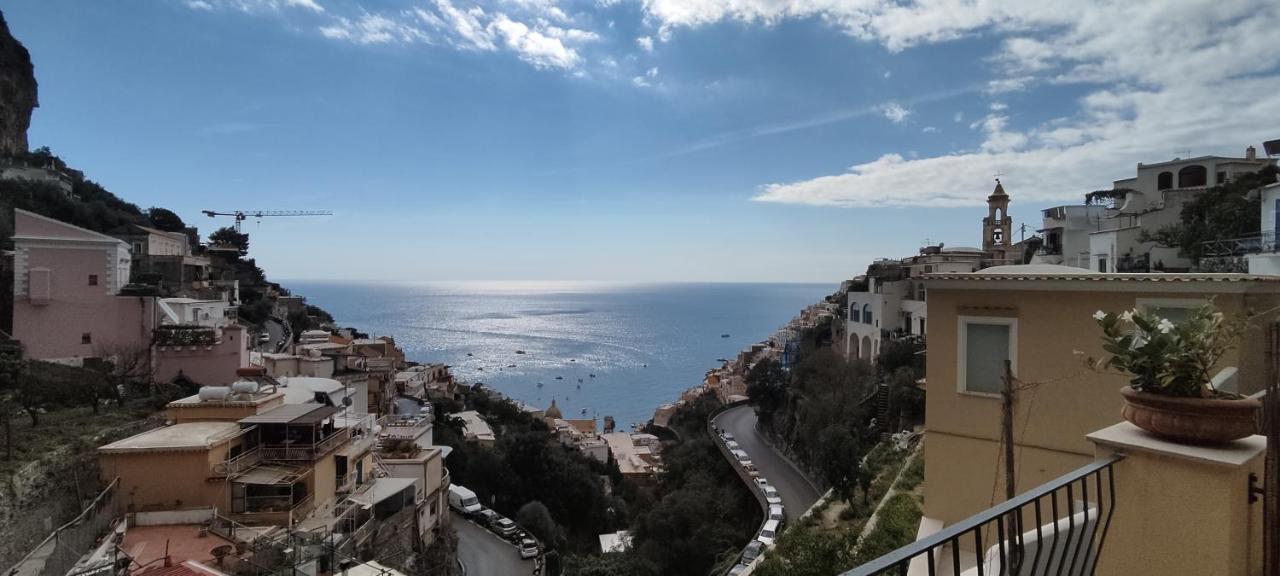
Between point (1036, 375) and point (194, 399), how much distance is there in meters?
15.4

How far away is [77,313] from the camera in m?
17.2

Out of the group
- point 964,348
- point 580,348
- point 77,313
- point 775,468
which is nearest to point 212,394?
point 77,313

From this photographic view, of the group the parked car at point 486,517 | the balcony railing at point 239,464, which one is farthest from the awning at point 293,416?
the parked car at point 486,517

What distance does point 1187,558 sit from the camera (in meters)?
2.35

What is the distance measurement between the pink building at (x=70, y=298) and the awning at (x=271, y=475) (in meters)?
10.7

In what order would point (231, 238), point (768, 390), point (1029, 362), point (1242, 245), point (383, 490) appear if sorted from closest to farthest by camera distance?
point (1029, 362)
point (383, 490)
point (1242, 245)
point (768, 390)
point (231, 238)

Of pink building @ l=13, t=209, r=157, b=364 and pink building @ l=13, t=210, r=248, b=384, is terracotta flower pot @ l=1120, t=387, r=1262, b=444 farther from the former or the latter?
pink building @ l=13, t=209, r=157, b=364

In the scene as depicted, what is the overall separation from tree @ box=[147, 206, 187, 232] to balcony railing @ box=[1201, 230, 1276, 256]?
52.3 m

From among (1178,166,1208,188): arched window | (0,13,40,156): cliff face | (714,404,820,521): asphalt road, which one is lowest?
(714,404,820,521): asphalt road

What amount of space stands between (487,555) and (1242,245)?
2270 cm

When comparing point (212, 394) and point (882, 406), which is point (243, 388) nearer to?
point (212, 394)

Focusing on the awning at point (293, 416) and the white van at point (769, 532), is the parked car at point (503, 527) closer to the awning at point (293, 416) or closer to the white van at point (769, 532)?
the white van at point (769, 532)

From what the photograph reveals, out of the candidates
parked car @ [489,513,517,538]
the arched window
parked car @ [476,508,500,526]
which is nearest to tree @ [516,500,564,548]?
parked car @ [476,508,500,526]

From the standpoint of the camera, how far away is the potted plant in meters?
2.30
